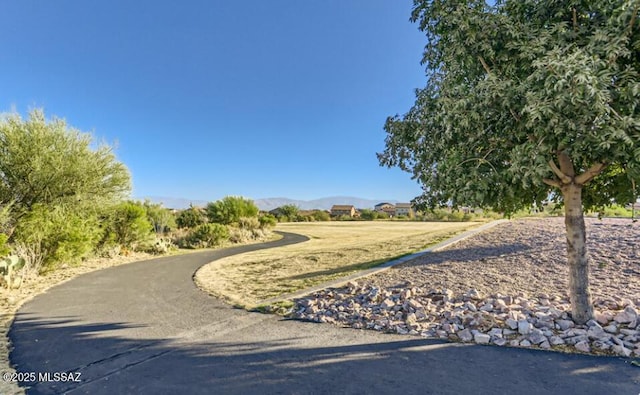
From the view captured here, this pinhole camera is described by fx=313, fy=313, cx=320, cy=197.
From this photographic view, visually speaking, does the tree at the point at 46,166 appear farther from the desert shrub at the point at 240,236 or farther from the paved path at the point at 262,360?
the desert shrub at the point at 240,236

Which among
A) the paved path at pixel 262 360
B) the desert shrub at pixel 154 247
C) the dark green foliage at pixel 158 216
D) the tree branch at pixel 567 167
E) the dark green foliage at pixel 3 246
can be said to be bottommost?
the paved path at pixel 262 360

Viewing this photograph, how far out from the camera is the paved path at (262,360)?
11.9 ft

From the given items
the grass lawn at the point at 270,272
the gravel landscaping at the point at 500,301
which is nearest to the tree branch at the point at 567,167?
the gravel landscaping at the point at 500,301

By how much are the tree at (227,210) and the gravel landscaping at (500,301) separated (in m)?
17.2

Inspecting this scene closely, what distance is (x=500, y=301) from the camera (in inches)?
235

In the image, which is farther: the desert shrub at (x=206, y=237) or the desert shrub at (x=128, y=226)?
the desert shrub at (x=206, y=237)

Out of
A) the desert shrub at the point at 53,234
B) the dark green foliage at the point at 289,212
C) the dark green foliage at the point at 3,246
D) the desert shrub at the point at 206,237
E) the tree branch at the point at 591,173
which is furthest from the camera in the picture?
the dark green foliage at the point at 289,212

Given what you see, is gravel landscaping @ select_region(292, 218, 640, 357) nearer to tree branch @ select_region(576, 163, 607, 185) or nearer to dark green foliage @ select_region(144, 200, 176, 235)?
tree branch @ select_region(576, 163, 607, 185)

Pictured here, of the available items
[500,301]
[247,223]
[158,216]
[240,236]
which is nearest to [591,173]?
[500,301]

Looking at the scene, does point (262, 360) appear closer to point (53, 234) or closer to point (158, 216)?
point (53, 234)

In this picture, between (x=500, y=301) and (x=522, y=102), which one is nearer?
(x=522, y=102)

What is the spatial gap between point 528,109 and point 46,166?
12868 millimetres

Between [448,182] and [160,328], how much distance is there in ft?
17.9

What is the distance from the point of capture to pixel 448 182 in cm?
451
